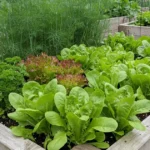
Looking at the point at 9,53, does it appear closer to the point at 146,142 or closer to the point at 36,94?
the point at 36,94

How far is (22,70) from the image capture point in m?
1.89

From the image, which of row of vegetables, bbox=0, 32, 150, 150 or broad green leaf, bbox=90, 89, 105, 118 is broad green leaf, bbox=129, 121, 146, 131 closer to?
row of vegetables, bbox=0, 32, 150, 150

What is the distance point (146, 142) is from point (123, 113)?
211mm

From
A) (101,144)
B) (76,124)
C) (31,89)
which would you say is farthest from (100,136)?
(31,89)

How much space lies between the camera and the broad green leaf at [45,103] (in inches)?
56.1

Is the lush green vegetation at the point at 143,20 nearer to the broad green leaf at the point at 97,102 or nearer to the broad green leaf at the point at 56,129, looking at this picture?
the broad green leaf at the point at 97,102

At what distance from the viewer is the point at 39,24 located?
2.45m

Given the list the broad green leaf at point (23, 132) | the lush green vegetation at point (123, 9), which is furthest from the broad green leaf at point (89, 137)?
the lush green vegetation at point (123, 9)

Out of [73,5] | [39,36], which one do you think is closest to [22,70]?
[39,36]

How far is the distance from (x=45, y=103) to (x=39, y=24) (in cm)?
120

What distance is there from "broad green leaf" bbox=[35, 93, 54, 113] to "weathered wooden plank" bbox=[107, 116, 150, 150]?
424mm

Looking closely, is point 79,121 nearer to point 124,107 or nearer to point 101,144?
point 101,144

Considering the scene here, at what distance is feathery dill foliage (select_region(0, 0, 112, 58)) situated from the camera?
7.82 ft

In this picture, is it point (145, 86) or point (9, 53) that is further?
point (9, 53)
